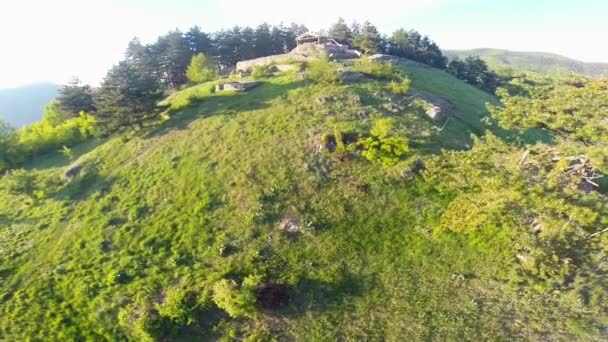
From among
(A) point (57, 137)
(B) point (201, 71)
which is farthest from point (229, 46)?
(A) point (57, 137)

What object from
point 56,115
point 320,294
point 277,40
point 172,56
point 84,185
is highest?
→ point 277,40

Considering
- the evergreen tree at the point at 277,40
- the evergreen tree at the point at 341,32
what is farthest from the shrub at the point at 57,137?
the evergreen tree at the point at 341,32

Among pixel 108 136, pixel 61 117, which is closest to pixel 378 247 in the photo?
pixel 108 136

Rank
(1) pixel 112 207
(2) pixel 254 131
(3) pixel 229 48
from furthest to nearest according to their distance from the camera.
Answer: (3) pixel 229 48, (2) pixel 254 131, (1) pixel 112 207

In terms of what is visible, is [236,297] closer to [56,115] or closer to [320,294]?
[320,294]

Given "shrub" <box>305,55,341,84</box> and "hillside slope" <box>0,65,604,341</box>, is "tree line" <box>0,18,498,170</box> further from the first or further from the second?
"shrub" <box>305,55,341,84</box>

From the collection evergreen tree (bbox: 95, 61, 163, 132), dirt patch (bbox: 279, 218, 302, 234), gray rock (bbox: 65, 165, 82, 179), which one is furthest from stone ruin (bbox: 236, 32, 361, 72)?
dirt patch (bbox: 279, 218, 302, 234)

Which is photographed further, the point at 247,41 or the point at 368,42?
the point at 247,41

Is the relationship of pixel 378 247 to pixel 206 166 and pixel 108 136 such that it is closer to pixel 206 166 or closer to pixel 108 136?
pixel 206 166
